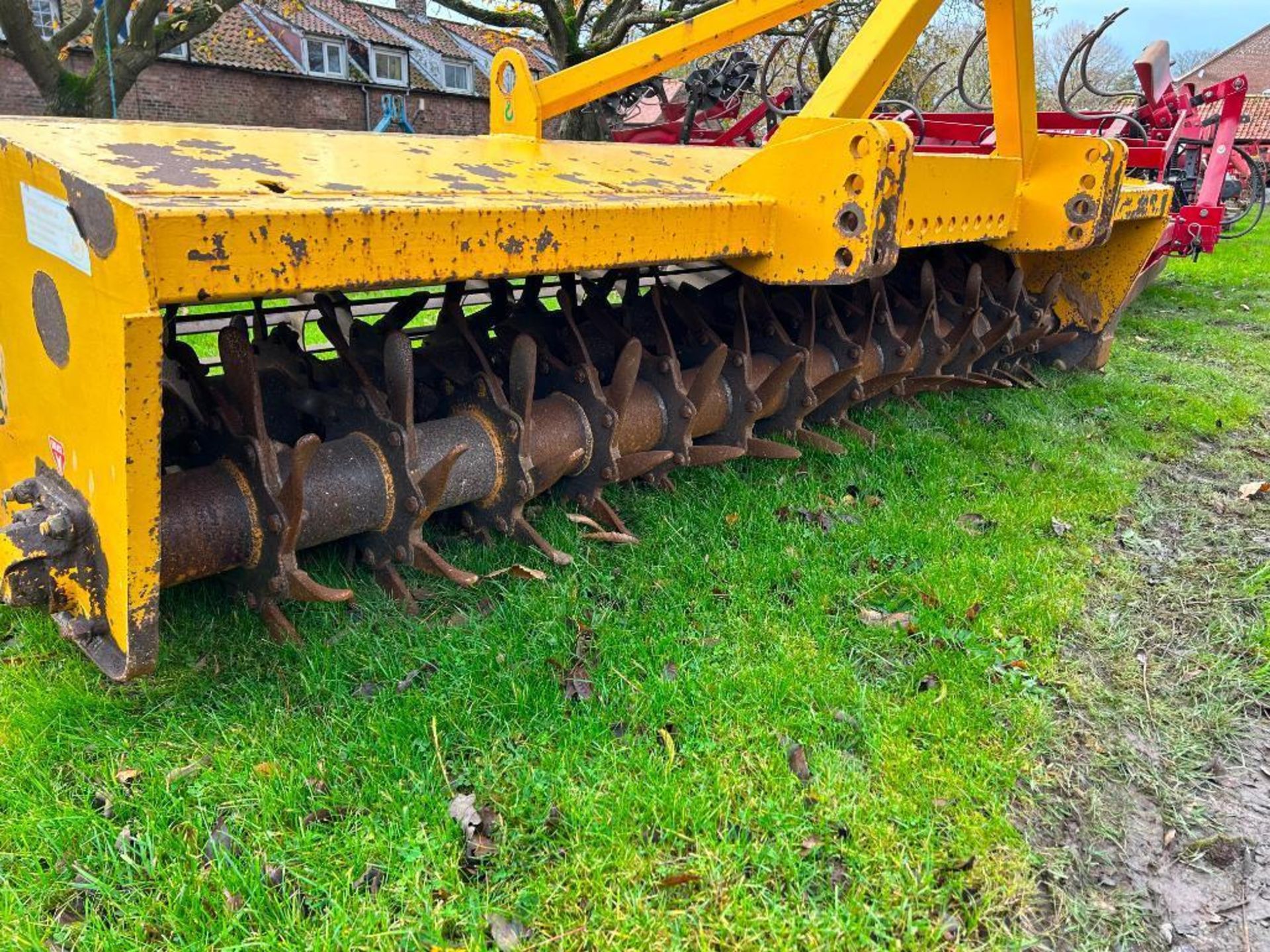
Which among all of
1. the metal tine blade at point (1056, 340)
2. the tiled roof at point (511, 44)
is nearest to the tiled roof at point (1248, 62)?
the tiled roof at point (511, 44)

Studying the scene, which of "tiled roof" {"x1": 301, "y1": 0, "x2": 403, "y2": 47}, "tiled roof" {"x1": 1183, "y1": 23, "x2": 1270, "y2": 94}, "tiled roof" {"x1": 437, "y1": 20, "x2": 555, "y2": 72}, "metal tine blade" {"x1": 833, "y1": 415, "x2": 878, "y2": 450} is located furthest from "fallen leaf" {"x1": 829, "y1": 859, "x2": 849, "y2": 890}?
"tiled roof" {"x1": 1183, "y1": 23, "x2": 1270, "y2": 94}

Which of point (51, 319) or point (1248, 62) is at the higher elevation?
point (1248, 62)

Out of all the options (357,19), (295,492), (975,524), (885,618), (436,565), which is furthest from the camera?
(357,19)

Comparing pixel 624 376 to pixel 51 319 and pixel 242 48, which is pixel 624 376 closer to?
pixel 51 319

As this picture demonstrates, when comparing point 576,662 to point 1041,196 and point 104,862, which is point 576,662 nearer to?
point 104,862

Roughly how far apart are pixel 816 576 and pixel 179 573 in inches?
63.4

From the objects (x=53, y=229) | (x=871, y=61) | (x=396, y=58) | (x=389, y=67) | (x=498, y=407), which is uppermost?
(x=396, y=58)

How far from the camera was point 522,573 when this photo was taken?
8.34ft

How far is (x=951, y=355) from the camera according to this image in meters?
3.78

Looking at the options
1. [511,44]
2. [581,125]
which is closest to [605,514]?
[581,125]

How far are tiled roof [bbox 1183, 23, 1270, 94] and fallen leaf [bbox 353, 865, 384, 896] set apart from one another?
60283mm

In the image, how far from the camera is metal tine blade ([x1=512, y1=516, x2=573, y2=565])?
256 centimetres

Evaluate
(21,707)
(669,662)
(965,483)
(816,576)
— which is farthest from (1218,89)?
(21,707)

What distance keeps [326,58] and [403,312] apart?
89.6 ft
